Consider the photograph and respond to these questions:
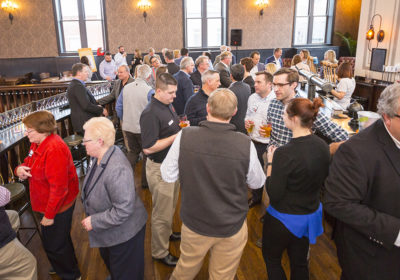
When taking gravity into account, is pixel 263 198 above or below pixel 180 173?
below

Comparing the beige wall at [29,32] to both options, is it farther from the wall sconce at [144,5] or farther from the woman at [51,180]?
the woman at [51,180]

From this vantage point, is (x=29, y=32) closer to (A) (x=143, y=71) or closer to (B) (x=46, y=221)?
(A) (x=143, y=71)

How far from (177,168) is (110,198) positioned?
44 cm

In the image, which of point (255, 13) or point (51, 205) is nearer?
point (51, 205)

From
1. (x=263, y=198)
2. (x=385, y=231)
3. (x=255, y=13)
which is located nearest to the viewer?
(x=385, y=231)

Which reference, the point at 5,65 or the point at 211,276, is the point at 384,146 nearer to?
the point at 211,276

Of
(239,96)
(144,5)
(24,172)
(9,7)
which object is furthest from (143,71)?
(9,7)

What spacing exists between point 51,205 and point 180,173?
3.25 feet

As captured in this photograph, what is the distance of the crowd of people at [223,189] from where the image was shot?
1.41 metres

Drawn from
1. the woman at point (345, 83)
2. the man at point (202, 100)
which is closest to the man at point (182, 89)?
→ the man at point (202, 100)

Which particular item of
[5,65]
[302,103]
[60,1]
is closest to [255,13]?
[60,1]

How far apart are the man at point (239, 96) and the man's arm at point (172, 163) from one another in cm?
185

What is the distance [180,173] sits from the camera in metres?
1.83

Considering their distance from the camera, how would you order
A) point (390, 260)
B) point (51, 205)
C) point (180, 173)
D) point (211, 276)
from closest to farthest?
point (390, 260) < point (180, 173) < point (211, 276) < point (51, 205)
